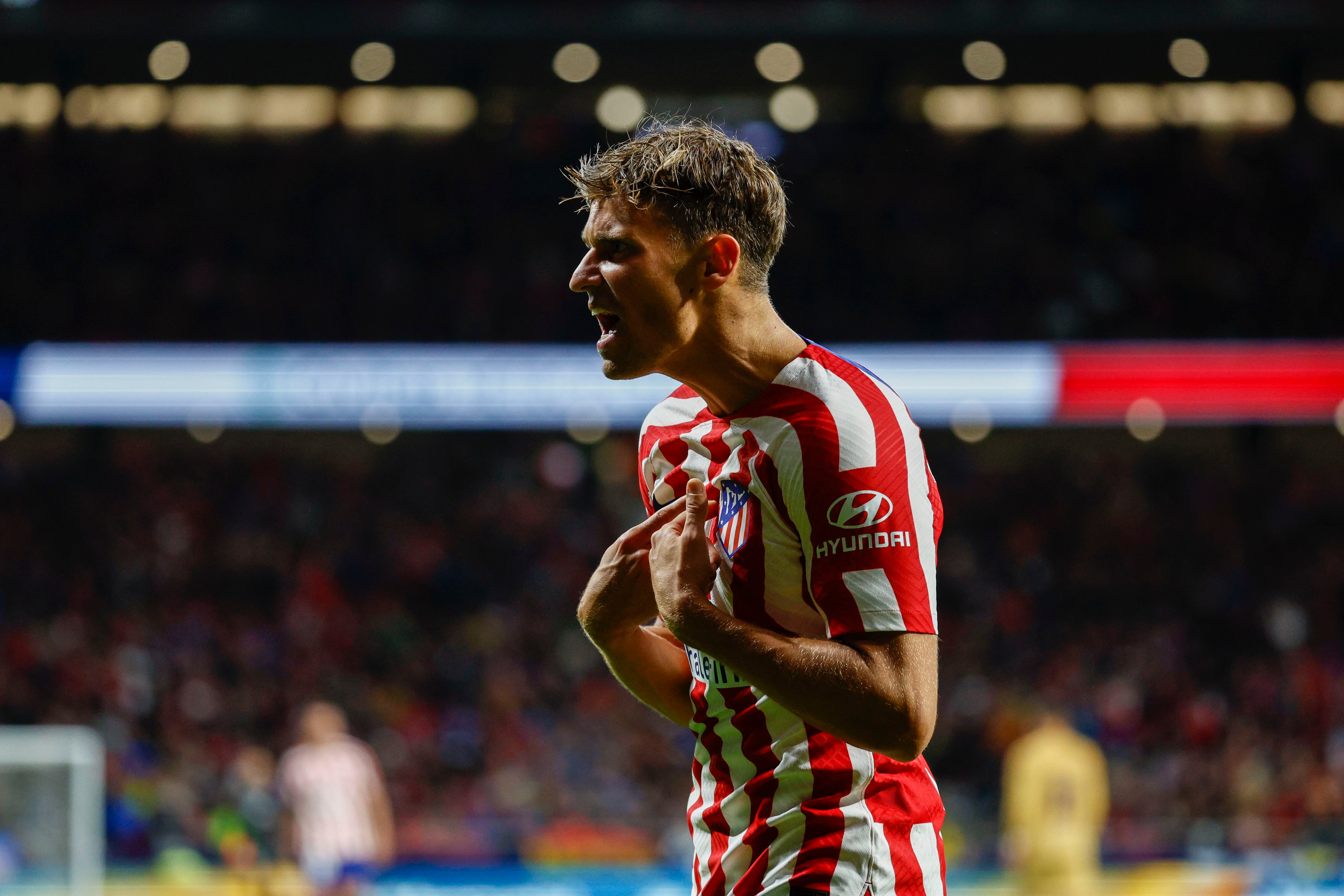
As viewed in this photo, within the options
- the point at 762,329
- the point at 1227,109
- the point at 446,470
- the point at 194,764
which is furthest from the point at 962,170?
the point at 762,329

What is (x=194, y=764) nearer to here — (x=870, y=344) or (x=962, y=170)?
(x=870, y=344)

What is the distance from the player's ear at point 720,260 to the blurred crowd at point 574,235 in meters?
14.1

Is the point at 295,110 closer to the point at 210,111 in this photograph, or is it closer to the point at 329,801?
the point at 210,111

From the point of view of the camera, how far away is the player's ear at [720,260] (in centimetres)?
179

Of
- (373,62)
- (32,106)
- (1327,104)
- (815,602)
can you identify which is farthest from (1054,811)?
(32,106)

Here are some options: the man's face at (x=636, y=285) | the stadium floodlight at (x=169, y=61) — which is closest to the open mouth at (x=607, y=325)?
the man's face at (x=636, y=285)

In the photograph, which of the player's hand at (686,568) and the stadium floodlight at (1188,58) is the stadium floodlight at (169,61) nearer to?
the stadium floodlight at (1188,58)

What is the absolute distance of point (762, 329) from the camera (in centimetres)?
186

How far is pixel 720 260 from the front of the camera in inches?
70.8

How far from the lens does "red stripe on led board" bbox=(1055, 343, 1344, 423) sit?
483 inches

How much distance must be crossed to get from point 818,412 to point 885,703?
386 millimetres

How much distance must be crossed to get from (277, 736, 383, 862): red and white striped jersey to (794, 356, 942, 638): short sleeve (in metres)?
7.25

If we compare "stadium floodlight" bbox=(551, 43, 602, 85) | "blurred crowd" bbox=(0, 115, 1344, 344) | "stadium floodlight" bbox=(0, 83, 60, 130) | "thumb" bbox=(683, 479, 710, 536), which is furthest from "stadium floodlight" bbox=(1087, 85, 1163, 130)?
"thumb" bbox=(683, 479, 710, 536)

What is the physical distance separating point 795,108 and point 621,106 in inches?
97.0
